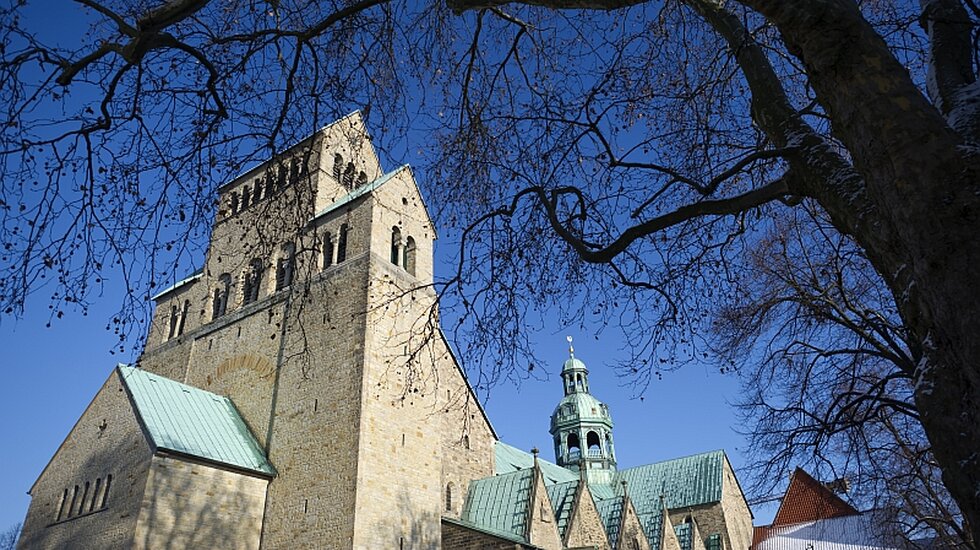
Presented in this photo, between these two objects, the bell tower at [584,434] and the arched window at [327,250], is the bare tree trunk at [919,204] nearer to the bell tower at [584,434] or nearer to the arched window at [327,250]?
the arched window at [327,250]

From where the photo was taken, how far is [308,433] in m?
18.2

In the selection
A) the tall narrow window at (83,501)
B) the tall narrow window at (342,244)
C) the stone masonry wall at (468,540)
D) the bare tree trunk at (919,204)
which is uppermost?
the tall narrow window at (342,244)

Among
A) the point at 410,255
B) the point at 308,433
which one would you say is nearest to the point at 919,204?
the point at 308,433

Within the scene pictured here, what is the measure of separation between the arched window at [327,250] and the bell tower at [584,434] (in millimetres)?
21704

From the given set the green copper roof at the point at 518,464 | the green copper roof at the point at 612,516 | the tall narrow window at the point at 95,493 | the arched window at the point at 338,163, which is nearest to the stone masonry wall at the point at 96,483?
the tall narrow window at the point at 95,493

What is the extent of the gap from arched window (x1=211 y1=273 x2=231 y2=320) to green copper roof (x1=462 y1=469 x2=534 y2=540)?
1054cm

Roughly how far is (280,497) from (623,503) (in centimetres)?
1447

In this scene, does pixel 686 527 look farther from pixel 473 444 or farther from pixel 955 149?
pixel 955 149

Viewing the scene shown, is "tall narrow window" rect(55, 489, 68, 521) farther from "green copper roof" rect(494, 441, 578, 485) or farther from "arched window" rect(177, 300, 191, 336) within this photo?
"green copper roof" rect(494, 441, 578, 485)

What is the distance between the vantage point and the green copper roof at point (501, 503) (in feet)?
64.4

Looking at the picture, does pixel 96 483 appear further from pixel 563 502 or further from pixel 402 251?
pixel 563 502

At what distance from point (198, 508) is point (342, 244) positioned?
852 centimetres

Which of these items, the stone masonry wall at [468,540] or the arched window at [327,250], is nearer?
the stone masonry wall at [468,540]

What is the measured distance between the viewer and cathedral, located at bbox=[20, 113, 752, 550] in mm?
16266
